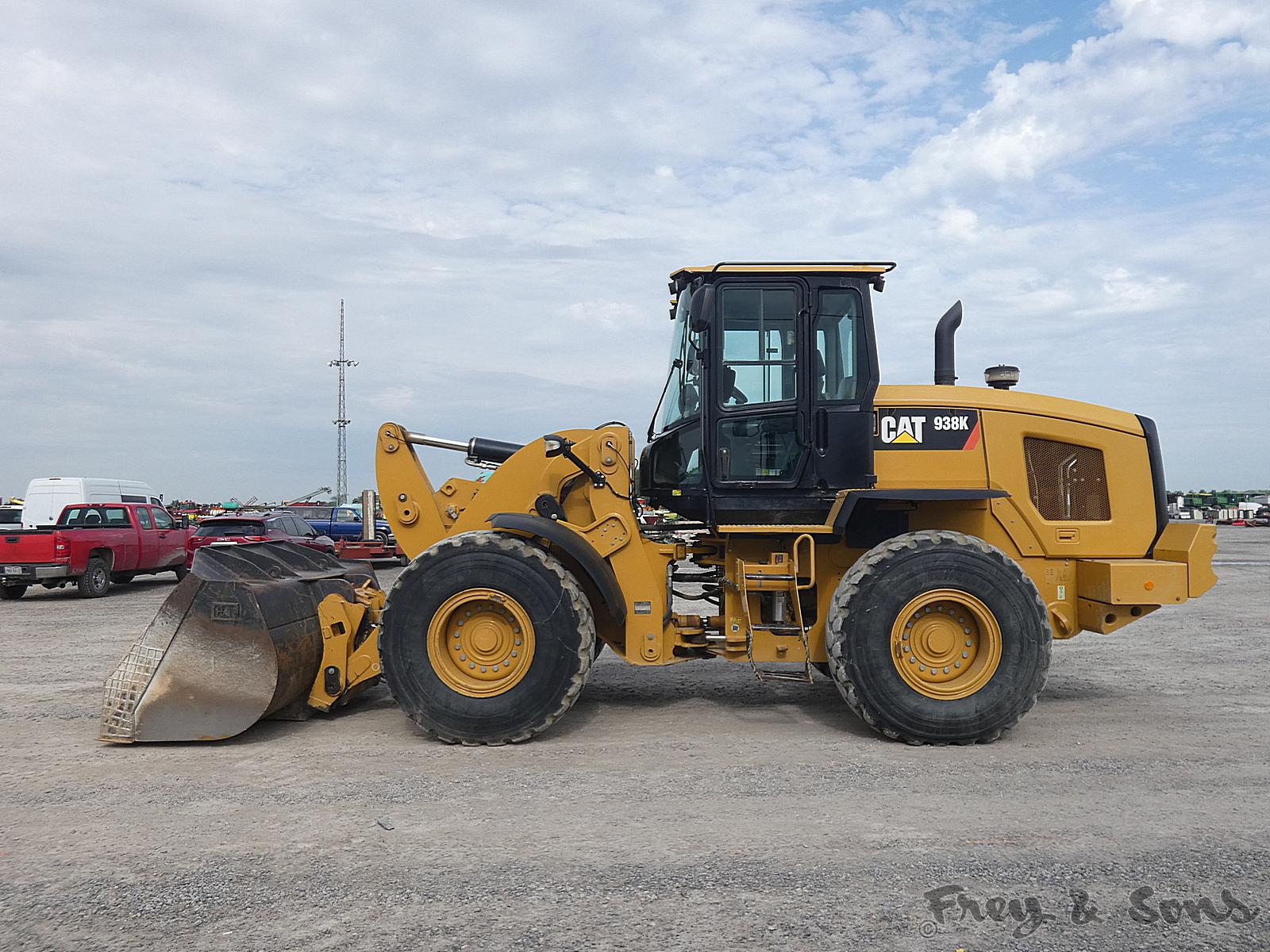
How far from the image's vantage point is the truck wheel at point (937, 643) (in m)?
6.28

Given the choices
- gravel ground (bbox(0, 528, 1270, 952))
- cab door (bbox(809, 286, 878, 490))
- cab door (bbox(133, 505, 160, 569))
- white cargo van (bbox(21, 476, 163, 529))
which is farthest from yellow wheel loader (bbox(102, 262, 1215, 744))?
white cargo van (bbox(21, 476, 163, 529))

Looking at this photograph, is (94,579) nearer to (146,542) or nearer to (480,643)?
(146,542)

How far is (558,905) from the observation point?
3.82 metres

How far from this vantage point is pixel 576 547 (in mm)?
6586

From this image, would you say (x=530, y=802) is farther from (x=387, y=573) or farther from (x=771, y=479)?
(x=387, y=573)

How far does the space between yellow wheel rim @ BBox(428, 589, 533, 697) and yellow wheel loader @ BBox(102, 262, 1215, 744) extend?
0.05 ft

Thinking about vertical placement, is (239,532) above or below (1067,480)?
below

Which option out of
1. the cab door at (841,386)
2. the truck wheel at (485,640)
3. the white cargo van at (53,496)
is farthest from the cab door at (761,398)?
the white cargo van at (53,496)

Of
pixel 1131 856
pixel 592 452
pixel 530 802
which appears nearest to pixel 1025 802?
pixel 1131 856

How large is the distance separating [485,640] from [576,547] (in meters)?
0.87

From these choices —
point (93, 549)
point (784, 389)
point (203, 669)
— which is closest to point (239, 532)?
point (93, 549)

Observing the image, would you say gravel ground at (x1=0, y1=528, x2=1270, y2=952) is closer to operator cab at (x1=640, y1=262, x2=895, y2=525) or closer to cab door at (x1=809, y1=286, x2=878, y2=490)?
operator cab at (x1=640, y1=262, x2=895, y2=525)

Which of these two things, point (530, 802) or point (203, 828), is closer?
point (203, 828)

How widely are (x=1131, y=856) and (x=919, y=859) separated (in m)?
0.95
